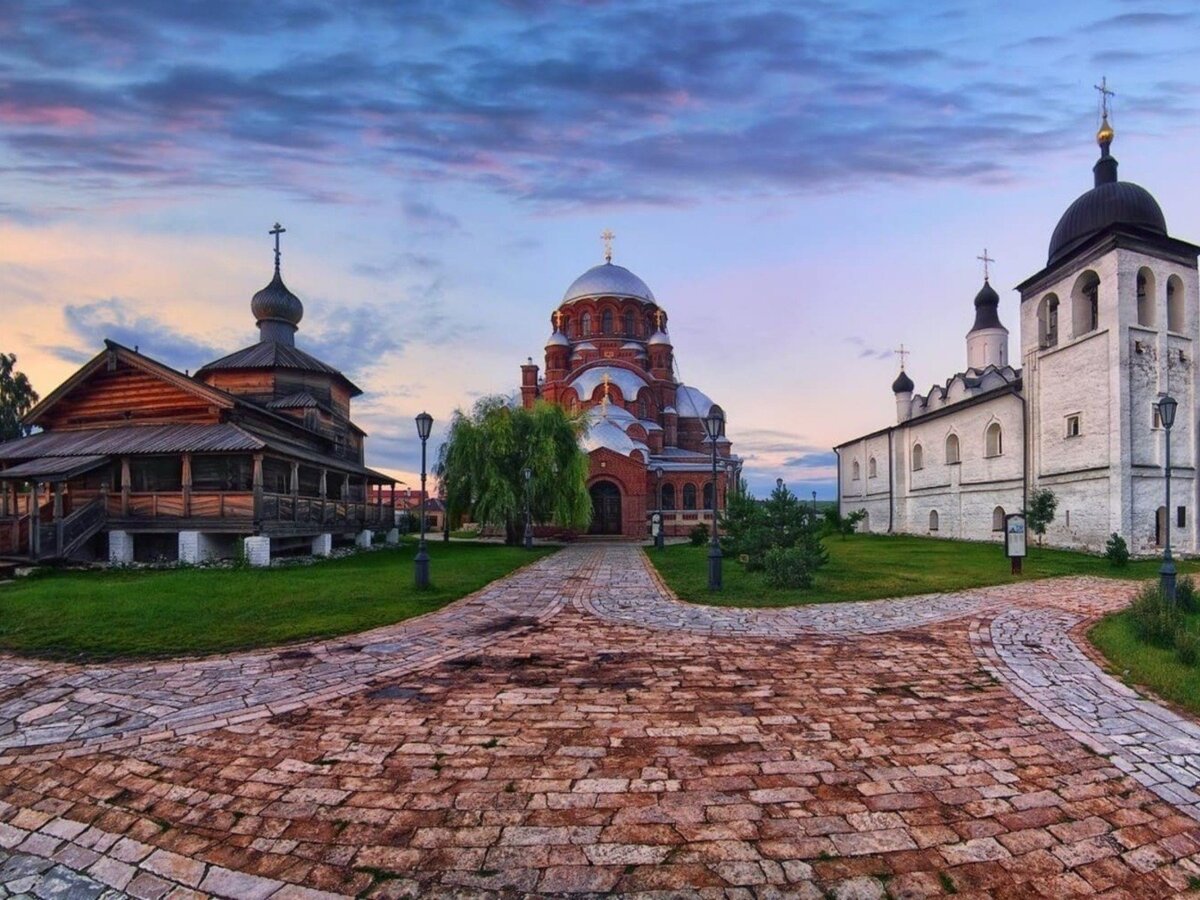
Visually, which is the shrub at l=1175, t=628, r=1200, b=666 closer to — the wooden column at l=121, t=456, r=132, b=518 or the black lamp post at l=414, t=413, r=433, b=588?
the black lamp post at l=414, t=413, r=433, b=588

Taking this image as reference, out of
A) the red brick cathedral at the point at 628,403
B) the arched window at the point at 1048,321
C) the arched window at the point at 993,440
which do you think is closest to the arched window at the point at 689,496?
the red brick cathedral at the point at 628,403

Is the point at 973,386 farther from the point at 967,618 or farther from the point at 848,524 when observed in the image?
the point at 967,618

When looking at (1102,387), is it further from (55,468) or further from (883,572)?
(55,468)

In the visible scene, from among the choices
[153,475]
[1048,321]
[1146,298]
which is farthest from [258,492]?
[1146,298]

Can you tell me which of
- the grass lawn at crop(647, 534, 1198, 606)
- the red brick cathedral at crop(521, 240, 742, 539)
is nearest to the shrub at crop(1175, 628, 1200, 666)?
the grass lawn at crop(647, 534, 1198, 606)

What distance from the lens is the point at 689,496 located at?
129 ft

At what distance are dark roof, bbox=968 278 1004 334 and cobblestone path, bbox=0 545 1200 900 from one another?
128 ft

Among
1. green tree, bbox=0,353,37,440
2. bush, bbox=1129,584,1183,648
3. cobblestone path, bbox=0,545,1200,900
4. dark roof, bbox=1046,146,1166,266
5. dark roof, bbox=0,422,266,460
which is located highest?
dark roof, bbox=1046,146,1166,266

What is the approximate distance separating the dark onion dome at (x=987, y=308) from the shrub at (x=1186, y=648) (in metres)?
37.1

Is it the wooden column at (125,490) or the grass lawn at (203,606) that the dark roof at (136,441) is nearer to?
the wooden column at (125,490)

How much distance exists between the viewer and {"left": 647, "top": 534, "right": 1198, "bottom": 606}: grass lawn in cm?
1216

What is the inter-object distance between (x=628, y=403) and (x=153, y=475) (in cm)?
2789

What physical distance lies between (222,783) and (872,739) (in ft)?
15.8

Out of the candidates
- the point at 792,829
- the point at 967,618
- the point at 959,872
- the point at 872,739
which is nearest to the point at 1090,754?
the point at 872,739
